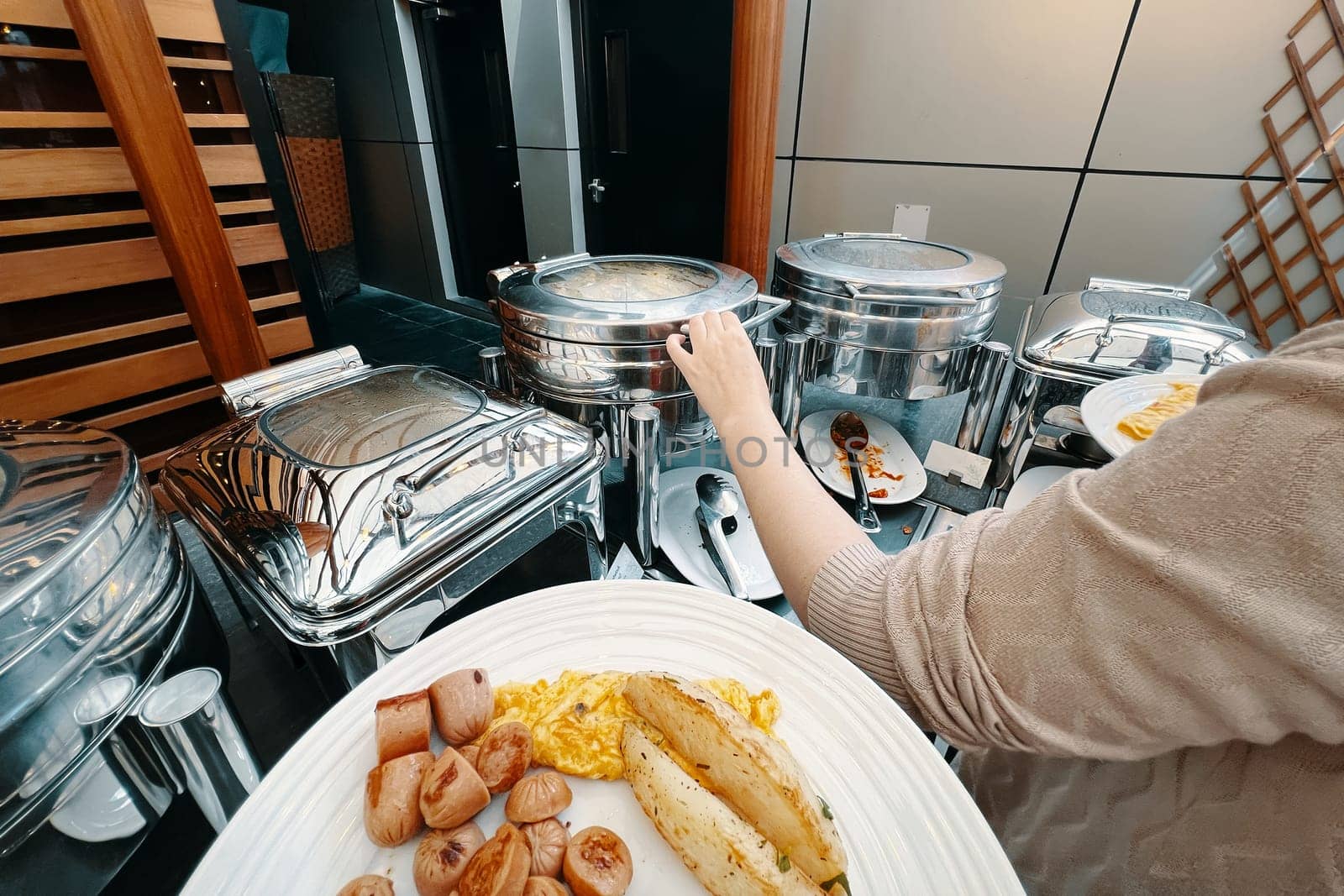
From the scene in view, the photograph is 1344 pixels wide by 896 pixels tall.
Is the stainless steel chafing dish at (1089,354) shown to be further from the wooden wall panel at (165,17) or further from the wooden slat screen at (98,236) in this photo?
the wooden wall panel at (165,17)

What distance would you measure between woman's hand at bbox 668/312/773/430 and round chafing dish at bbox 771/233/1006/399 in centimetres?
40

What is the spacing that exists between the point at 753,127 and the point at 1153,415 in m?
1.28

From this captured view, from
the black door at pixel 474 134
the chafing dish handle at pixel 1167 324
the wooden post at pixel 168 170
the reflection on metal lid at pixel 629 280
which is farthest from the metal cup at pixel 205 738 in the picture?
the black door at pixel 474 134

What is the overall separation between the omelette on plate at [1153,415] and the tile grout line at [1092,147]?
1087 millimetres

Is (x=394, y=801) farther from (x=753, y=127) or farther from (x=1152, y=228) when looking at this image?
(x=1152, y=228)

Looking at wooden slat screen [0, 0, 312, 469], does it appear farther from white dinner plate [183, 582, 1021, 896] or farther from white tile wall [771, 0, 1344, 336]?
white tile wall [771, 0, 1344, 336]

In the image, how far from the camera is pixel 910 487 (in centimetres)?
144

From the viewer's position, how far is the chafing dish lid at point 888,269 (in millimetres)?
1231

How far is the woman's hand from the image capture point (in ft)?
3.02

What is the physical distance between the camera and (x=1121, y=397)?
1.10 meters

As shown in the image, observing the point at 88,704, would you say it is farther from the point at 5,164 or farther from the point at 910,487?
the point at 5,164

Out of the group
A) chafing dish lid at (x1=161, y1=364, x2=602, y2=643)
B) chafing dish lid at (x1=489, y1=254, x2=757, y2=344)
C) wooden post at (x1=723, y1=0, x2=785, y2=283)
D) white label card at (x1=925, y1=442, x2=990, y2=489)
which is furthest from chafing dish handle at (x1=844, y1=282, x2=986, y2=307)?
chafing dish lid at (x1=161, y1=364, x2=602, y2=643)

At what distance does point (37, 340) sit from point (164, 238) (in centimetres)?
71

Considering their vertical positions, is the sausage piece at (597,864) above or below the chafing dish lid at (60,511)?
below
